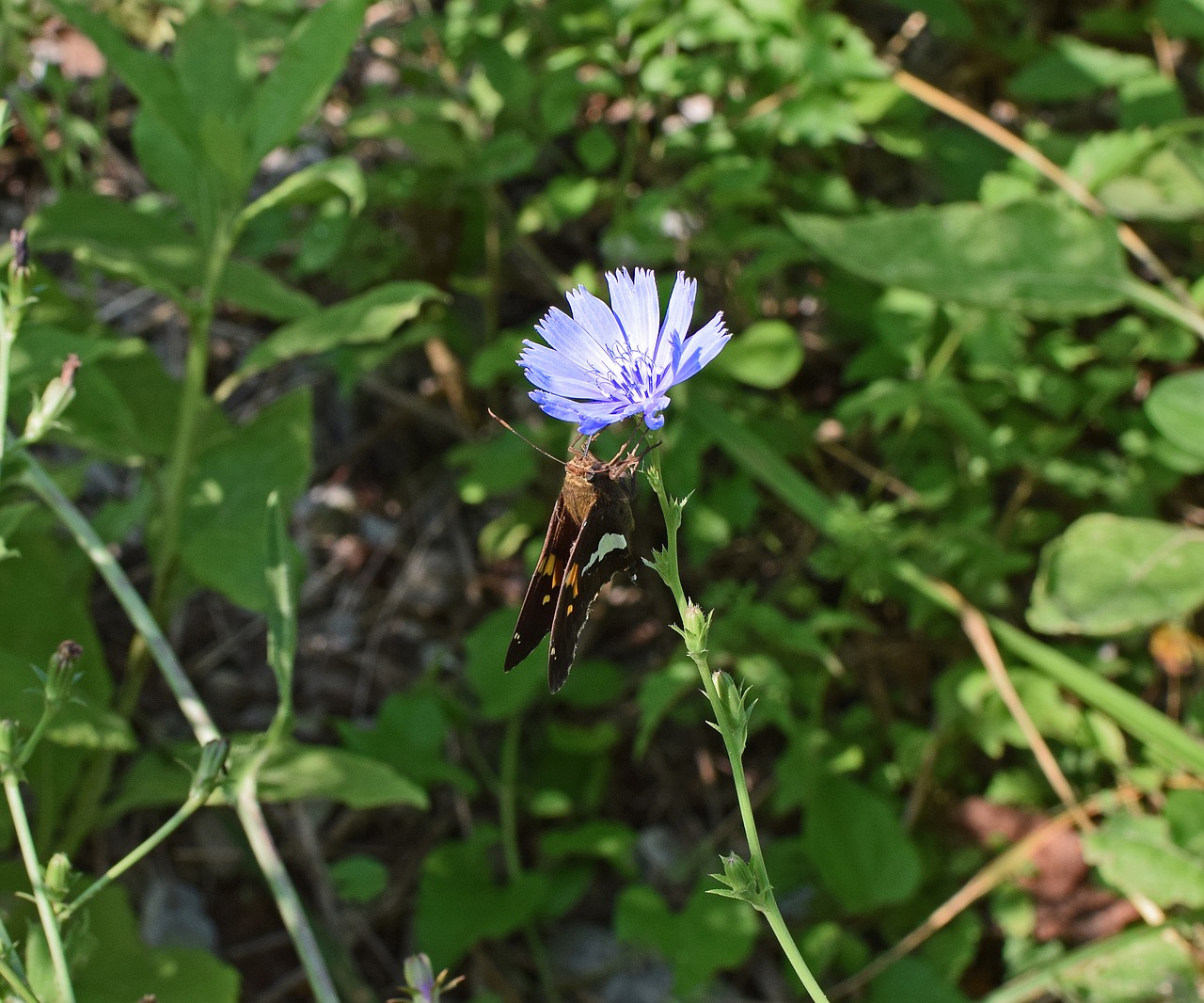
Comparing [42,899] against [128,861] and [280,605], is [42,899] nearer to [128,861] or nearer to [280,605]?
[128,861]

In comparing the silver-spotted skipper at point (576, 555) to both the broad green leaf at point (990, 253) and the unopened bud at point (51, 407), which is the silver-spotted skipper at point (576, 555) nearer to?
the unopened bud at point (51, 407)

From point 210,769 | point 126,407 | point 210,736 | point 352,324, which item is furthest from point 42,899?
point 126,407

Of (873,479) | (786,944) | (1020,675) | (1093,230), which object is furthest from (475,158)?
(786,944)

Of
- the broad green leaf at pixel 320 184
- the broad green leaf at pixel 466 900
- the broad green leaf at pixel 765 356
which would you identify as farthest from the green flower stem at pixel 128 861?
the broad green leaf at pixel 765 356

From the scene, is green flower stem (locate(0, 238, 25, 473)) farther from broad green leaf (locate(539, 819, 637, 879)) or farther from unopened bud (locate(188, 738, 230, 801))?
broad green leaf (locate(539, 819, 637, 879))

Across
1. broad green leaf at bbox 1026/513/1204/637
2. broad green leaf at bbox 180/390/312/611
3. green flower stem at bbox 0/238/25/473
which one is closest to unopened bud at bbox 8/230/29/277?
green flower stem at bbox 0/238/25/473

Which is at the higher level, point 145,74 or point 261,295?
point 145,74

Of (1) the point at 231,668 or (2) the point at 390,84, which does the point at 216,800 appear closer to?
(1) the point at 231,668
